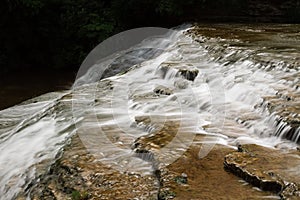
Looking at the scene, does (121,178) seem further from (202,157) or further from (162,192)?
(202,157)

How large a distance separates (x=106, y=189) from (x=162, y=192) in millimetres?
517

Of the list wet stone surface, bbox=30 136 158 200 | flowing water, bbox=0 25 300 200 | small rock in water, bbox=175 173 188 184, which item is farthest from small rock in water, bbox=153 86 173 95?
small rock in water, bbox=175 173 188 184

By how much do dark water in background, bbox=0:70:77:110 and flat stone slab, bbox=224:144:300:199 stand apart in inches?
277

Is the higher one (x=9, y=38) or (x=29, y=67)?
(x=9, y=38)

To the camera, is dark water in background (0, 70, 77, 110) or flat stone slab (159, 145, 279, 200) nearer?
flat stone slab (159, 145, 279, 200)

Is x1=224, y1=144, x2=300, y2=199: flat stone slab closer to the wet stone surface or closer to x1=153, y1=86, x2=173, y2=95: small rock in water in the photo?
the wet stone surface

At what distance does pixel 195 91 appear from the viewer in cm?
627

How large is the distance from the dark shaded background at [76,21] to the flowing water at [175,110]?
15.9 feet

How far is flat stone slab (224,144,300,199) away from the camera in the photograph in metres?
3.30

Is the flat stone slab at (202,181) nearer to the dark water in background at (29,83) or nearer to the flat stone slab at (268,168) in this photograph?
the flat stone slab at (268,168)

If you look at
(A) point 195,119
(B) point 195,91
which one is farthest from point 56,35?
(A) point 195,119

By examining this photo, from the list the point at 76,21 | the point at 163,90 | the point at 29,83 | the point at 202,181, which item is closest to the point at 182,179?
the point at 202,181

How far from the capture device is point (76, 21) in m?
13.4

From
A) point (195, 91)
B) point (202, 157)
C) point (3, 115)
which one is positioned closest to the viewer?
point (202, 157)
